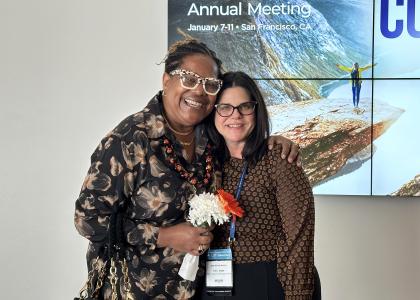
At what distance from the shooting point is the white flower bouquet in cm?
189

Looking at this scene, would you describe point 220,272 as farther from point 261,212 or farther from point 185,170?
point 185,170

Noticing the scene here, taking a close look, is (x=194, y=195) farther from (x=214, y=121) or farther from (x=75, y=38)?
(x=75, y=38)

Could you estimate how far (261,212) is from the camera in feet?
6.73

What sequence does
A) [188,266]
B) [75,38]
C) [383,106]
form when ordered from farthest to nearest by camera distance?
1. [75,38]
2. [383,106]
3. [188,266]

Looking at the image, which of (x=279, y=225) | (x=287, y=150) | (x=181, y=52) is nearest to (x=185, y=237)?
(x=279, y=225)

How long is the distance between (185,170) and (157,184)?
0.42 ft

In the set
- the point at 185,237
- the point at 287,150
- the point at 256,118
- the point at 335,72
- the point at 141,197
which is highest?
the point at 335,72

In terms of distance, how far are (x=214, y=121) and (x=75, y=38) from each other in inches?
69.8

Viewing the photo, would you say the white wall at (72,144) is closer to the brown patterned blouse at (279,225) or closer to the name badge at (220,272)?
the brown patterned blouse at (279,225)

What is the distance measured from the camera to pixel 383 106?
3.29 meters

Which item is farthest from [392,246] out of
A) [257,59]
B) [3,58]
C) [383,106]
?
[3,58]

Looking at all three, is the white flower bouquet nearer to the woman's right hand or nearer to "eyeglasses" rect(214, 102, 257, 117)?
the woman's right hand

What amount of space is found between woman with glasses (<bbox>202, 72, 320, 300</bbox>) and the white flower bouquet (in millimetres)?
101

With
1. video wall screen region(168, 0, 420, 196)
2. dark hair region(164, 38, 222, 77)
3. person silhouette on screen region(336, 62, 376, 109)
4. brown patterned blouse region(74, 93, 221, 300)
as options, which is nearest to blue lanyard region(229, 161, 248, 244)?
brown patterned blouse region(74, 93, 221, 300)
